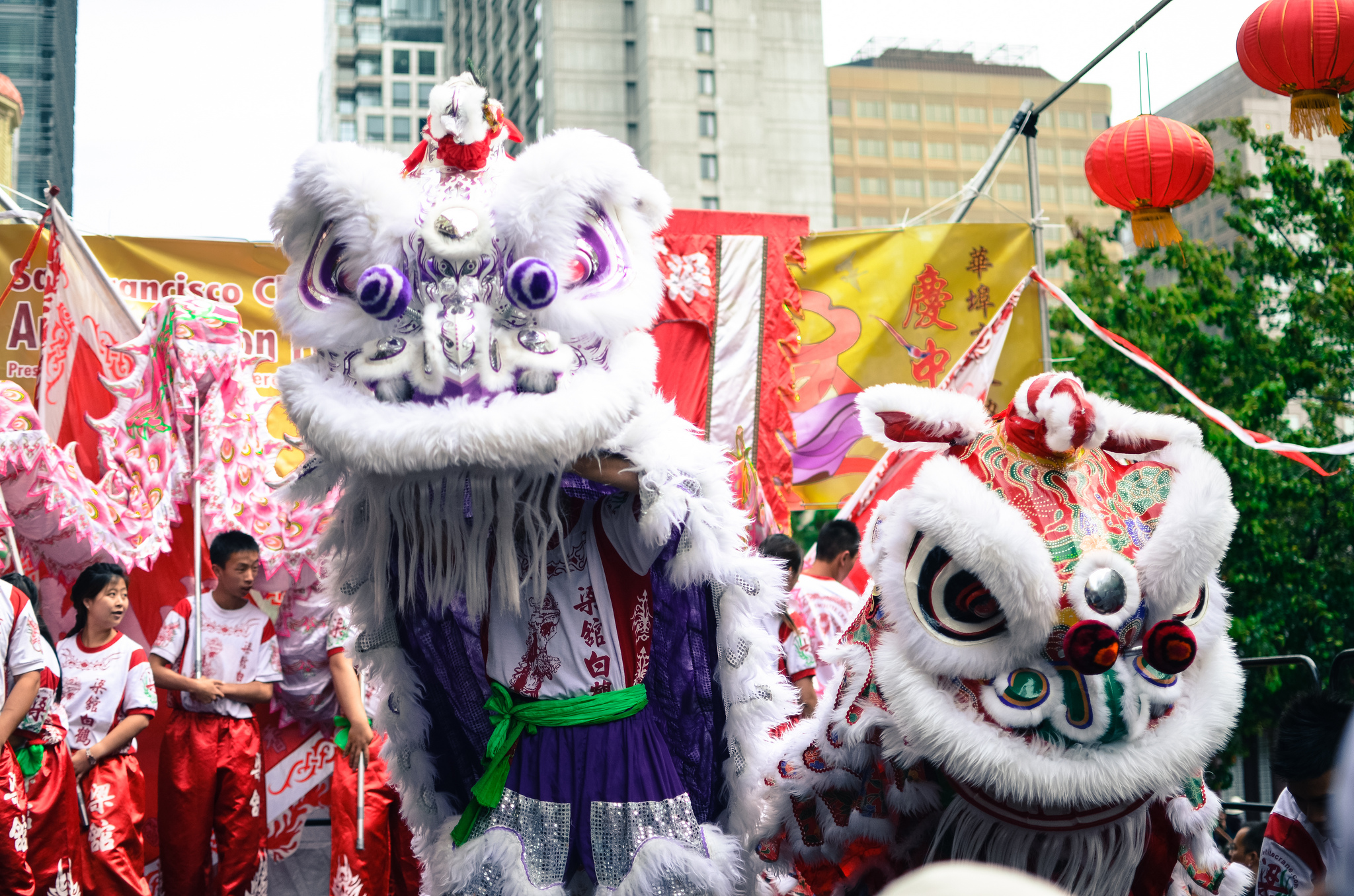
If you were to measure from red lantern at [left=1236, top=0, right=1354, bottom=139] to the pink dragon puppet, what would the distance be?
3.39m

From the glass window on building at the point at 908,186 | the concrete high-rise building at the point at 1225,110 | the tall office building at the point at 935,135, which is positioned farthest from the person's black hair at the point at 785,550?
the glass window on building at the point at 908,186

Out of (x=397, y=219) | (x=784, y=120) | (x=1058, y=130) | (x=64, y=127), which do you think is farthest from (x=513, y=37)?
(x=397, y=219)

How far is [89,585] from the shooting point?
456cm

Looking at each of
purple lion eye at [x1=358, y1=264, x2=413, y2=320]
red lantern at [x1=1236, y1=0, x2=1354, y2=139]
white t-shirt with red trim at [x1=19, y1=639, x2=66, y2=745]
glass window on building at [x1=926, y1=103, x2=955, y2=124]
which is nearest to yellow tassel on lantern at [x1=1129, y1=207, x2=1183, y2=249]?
red lantern at [x1=1236, y1=0, x2=1354, y2=139]

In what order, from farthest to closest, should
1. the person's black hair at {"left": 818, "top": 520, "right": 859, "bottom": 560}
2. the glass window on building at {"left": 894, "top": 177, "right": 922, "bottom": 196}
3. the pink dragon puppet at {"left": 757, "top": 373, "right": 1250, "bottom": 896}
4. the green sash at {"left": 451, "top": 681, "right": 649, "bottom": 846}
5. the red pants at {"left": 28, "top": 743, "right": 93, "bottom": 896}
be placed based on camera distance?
the glass window on building at {"left": 894, "top": 177, "right": 922, "bottom": 196}
the person's black hair at {"left": 818, "top": 520, "right": 859, "bottom": 560}
the red pants at {"left": 28, "top": 743, "right": 93, "bottom": 896}
the green sash at {"left": 451, "top": 681, "right": 649, "bottom": 846}
the pink dragon puppet at {"left": 757, "top": 373, "right": 1250, "bottom": 896}

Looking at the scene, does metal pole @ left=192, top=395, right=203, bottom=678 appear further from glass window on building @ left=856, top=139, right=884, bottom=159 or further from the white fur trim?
glass window on building @ left=856, top=139, right=884, bottom=159

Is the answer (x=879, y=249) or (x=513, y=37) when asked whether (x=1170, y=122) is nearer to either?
(x=879, y=249)

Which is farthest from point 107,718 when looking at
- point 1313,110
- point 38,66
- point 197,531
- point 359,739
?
point 38,66

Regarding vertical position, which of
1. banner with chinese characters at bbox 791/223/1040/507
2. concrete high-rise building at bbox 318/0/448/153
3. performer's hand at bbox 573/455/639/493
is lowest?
performer's hand at bbox 573/455/639/493

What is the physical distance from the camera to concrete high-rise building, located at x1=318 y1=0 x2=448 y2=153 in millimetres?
60406

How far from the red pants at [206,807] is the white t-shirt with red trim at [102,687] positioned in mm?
216

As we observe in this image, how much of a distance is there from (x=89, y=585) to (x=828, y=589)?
2649 millimetres

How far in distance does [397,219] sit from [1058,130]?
193 feet

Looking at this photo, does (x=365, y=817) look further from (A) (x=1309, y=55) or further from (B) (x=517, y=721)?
(A) (x=1309, y=55)
